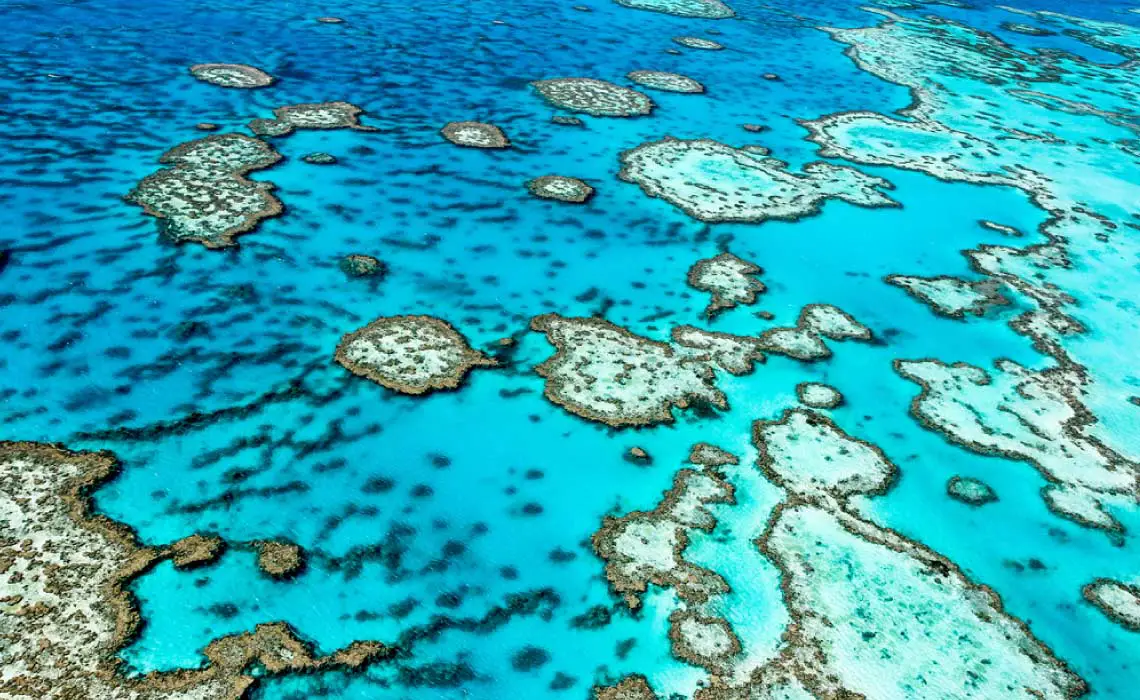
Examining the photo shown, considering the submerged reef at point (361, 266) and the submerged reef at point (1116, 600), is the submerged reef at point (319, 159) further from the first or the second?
the submerged reef at point (1116, 600)

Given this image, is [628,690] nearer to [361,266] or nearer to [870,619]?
[870,619]

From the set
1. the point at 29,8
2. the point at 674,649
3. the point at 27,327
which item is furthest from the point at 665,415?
the point at 29,8

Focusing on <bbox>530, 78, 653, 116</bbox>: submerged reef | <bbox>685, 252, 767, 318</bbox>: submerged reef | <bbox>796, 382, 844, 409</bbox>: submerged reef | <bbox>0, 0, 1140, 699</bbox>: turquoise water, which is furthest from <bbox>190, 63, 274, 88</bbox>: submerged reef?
<bbox>796, 382, 844, 409</bbox>: submerged reef

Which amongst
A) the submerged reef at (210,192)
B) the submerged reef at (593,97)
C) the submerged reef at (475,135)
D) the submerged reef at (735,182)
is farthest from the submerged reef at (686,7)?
the submerged reef at (210,192)

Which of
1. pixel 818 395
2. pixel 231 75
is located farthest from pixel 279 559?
pixel 231 75

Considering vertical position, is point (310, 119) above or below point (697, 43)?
below

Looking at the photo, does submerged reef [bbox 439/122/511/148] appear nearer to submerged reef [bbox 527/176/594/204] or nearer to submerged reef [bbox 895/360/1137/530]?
submerged reef [bbox 527/176/594/204]

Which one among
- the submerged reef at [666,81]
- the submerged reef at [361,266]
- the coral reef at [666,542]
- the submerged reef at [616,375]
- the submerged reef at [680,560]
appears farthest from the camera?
the submerged reef at [666,81]
